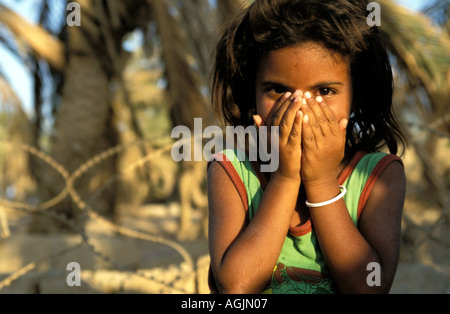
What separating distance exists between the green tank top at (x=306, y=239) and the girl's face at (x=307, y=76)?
20 centimetres

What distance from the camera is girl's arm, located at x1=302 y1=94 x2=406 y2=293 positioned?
1.34 m

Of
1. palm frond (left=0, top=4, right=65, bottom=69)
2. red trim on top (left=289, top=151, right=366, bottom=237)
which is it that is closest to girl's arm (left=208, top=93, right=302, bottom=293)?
red trim on top (left=289, top=151, right=366, bottom=237)

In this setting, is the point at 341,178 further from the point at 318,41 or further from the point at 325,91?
the point at 318,41

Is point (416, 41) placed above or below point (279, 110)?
above

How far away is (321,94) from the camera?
56.9 inches

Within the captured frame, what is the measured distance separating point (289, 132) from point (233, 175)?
296 millimetres

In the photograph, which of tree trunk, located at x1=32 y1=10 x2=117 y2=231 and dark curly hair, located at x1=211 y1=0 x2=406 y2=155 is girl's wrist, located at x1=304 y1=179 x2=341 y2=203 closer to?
dark curly hair, located at x1=211 y1=0 x2=406 y2=155

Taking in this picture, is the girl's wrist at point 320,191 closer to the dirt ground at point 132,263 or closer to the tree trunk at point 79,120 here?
the dirt ground at point 132,263

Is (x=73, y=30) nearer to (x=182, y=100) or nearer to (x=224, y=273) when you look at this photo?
(x=182, y=100)

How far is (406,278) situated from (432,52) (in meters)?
2.59

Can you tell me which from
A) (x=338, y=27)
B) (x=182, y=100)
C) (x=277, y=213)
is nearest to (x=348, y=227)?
(x=277, y=213)

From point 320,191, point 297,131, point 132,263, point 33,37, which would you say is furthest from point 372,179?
point 33,37

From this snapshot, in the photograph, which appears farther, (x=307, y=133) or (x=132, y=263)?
(x=132, y=263)

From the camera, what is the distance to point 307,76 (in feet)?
4.61
